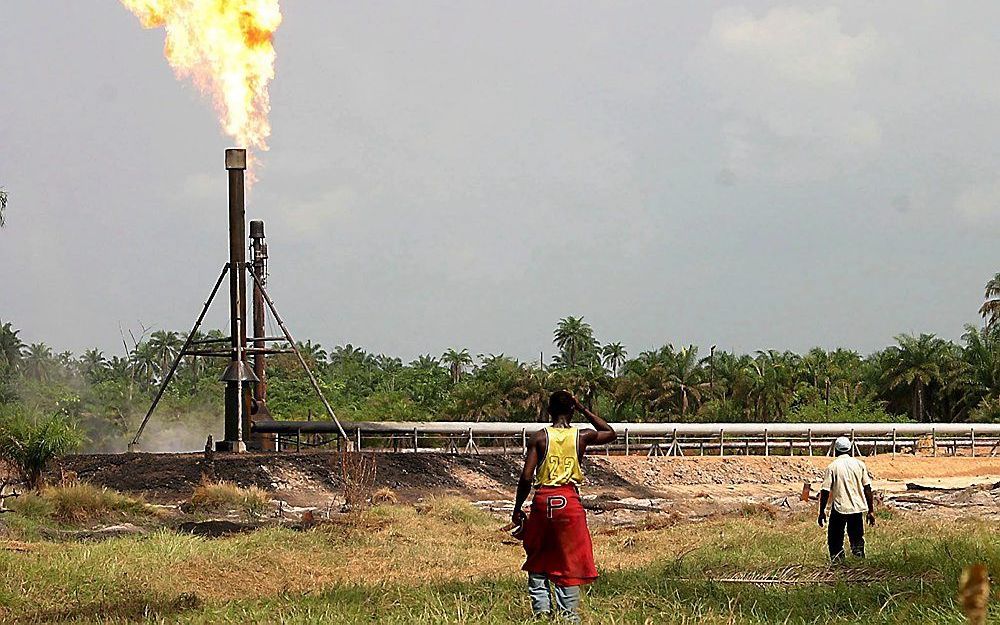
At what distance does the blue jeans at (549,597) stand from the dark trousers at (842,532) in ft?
16.6

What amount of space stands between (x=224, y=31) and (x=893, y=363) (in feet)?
152

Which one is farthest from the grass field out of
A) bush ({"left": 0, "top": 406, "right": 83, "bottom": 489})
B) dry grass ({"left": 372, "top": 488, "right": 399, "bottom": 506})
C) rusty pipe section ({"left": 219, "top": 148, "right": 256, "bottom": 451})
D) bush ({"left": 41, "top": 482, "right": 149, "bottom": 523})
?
rusty pipe section ({"left": 219, "top": 148, "right": 256, "bottom": 451})

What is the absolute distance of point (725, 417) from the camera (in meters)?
59.5

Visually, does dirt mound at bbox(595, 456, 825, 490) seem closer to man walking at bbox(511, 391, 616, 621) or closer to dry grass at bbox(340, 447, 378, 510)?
dry grass at bbox(340, 447, 378, 510)

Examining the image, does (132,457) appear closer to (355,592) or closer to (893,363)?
(355,592)

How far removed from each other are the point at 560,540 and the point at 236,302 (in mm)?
25768

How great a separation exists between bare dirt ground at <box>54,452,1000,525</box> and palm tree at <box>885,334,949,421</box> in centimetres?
2956

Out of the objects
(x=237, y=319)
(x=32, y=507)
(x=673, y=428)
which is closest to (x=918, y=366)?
(x=673, y=428)

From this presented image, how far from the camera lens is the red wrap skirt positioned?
8.96m

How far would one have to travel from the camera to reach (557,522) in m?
9.03

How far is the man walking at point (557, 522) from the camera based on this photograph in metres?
8.99

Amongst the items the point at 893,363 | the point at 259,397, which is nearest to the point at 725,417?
the point at 893,363

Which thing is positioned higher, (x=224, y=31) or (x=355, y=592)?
(x=224, y=31)

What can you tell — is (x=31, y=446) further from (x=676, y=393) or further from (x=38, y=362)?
(x=38, y=362)
